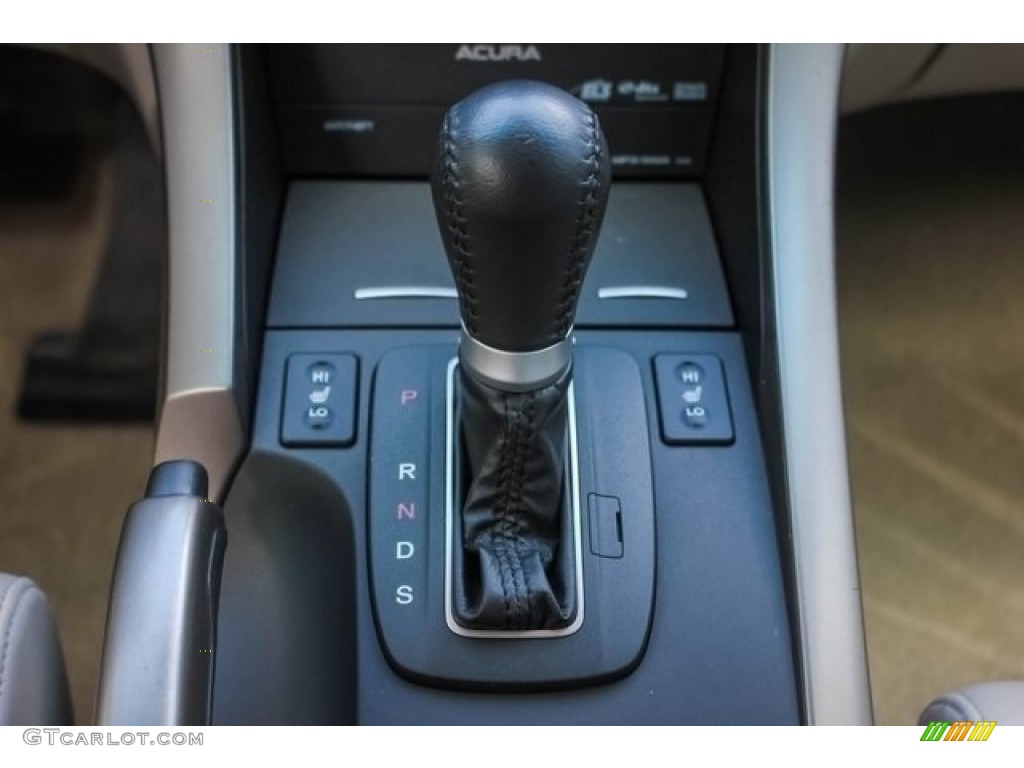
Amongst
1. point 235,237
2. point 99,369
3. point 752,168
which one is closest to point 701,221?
point 752,168

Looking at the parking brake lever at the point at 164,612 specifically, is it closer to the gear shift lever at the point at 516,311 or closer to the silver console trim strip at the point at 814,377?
the gear shift lever at the point at 516,311

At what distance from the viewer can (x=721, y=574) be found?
724 mm

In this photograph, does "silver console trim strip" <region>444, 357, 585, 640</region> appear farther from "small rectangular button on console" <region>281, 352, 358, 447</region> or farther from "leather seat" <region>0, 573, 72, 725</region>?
"leather seat" <region>0, 573, 72, 725</region>

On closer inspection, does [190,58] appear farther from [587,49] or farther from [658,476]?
[658,476]

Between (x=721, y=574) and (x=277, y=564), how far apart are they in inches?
11.4

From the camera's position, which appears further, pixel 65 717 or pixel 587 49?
pixel 587 49

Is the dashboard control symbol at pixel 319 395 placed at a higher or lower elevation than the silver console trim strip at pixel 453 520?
higher

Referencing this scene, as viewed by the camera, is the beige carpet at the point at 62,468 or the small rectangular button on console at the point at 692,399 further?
the beige carpet at the point at 62,468

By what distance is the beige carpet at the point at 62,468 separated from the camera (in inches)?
43.4

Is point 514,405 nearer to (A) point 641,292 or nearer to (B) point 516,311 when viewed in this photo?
(B) point 516,311

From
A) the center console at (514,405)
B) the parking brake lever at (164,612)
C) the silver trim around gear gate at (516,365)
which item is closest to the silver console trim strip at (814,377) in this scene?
the center console at (514,405)

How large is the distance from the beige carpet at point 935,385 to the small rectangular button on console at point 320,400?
0.61 m

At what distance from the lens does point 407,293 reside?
0.83 m
